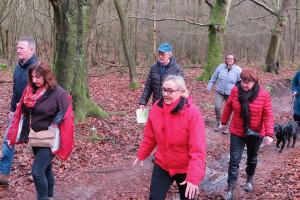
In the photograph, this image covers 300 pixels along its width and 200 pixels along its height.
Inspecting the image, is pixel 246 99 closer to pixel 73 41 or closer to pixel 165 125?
pixel 165 125

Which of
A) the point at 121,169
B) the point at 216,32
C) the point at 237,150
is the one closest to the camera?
the point at 237,150

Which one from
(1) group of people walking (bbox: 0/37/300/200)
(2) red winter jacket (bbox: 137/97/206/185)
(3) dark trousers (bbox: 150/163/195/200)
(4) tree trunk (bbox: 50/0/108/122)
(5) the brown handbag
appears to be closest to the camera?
(2) red winter jacket (bbox: 137/97/206/185)

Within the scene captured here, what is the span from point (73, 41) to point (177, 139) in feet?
15.0

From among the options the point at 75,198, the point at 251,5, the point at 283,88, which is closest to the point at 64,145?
the point at 75,198

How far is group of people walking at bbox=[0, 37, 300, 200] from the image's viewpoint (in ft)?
9.41

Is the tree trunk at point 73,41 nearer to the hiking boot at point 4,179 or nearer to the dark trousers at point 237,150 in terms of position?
the hiking boot at point 4,179

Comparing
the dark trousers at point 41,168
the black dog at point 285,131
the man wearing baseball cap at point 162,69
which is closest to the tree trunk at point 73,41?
the man wearing baseball cap at point 162,69

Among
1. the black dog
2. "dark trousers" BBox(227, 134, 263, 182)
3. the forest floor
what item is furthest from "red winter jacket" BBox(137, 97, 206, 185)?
the black dog

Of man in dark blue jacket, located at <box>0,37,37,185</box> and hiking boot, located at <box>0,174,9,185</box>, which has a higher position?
man in dark blue jacket, located at <box>0,37,37,185</box>

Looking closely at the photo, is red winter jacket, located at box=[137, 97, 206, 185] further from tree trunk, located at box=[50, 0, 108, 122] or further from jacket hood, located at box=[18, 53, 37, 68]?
tree trunk, located at box=[50, 0, 108, 122]

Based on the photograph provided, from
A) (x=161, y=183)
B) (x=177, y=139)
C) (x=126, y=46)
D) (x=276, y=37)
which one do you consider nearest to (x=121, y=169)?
(x=161, y=183)

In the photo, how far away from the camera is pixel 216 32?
15312mm

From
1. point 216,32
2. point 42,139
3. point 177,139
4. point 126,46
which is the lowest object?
point 42,139

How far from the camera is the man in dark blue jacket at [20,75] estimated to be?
4.06 meters
